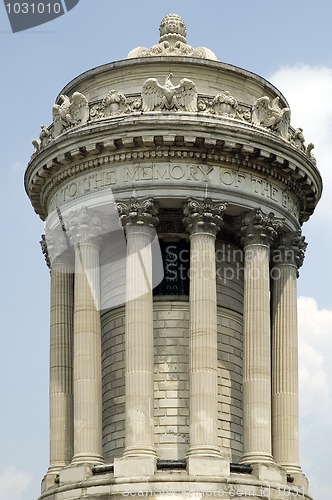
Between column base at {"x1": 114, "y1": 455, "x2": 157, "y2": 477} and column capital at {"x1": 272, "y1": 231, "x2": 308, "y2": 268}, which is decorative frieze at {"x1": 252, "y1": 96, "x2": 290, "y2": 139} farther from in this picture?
column base at {"x1": 114, "y1": 455, "x2": 157, "y2": 477}

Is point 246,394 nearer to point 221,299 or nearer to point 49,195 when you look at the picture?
point 221,299

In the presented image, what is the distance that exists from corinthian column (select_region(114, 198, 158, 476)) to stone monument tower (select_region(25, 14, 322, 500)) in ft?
0.17

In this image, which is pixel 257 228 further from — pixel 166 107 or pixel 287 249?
Answer: pixel 166 107

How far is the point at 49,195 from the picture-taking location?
57.3m

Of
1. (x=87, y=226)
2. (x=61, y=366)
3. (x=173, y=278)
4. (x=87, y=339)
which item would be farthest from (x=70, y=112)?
(x=61, y=366)

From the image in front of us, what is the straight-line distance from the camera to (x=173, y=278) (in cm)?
5519

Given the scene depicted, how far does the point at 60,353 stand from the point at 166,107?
1047 centimetres

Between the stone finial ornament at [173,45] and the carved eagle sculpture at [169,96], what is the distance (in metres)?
3.81

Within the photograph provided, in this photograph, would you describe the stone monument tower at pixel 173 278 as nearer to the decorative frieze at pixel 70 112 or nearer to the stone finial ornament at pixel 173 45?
the decorative frieze at pixel 70 112

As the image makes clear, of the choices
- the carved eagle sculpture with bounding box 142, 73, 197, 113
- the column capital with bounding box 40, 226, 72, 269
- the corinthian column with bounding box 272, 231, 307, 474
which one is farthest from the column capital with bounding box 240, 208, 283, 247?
the column capital with bounding box 40, 226, 72, 269

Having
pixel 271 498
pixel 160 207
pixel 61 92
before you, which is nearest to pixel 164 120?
pixel 160 207

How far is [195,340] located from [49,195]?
928cm

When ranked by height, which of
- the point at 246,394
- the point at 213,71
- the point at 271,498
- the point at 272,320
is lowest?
the point at 271,498

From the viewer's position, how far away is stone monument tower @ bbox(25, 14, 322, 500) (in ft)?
171
